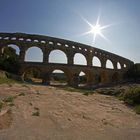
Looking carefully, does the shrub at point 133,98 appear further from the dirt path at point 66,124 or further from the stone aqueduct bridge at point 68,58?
the stone aqueduct bridge at point 68,58

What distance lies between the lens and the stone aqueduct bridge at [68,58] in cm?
4131

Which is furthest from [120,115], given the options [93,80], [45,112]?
[93,80]

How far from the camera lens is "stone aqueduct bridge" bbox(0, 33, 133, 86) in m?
41.3

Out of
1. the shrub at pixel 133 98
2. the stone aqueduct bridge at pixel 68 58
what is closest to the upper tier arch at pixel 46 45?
the stone aqueduct bridge at pixel 68 58

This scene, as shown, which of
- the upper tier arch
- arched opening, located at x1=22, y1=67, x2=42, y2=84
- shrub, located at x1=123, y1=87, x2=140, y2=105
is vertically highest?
the upper tier arch

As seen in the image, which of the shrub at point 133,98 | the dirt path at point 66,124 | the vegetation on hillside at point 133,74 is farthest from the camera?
the vegetation on hillside at point 133,74

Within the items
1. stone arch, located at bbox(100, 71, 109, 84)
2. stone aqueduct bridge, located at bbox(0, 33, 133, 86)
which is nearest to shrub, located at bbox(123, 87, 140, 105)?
stone aqueduct bridge, located at bbox(0, 33, 133, 86)

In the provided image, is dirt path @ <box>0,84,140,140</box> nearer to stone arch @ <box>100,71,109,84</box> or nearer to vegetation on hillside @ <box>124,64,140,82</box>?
stone arch @ <box>100,71,109,84</box>

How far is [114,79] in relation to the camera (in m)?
50.9

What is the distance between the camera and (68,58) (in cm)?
4509

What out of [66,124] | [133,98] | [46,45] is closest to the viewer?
[66,124]

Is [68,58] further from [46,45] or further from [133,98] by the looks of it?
[133,98]

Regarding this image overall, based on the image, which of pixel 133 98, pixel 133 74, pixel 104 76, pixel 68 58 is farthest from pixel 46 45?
pixel 133 98

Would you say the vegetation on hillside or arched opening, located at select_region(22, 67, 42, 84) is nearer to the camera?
arched opening, located at select_region(22, 67, 42, 84)
